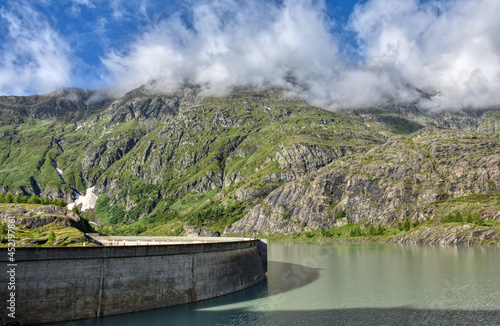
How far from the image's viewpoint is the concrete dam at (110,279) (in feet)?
136

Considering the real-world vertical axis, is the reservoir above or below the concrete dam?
below

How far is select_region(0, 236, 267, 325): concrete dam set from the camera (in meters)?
41.3

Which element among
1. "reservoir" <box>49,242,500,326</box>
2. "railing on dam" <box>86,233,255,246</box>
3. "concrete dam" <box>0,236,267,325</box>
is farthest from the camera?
"railing on dam" <box>86,233,255,246</box>

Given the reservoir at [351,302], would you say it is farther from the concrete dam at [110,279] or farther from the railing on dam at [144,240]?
the railing on dam at [144,240]

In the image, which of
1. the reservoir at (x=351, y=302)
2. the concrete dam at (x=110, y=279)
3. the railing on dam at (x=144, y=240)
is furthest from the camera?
the railing on dam at (x=144, y=240)

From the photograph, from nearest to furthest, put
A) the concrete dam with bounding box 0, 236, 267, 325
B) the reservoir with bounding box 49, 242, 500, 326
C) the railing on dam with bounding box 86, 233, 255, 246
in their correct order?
1. the concrete dam with bounding box 0, 236, 267, 325
2. the reservoir with bounding box 49, 242, 500, 326
3. the railing on dam with bounding box 86, 233, 255, 246

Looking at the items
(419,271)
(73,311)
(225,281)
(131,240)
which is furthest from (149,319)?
(419,271)

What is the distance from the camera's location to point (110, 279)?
46125 millimetres

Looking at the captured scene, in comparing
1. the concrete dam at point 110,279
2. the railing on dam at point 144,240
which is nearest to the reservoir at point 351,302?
the concrete dam at point 110,279

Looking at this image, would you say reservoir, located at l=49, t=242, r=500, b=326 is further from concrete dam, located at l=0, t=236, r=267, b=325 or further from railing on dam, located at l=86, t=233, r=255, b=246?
railing on dam, located at l=86, t=233, r=255, b=246

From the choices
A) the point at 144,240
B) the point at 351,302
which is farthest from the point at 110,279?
the point at 144,240

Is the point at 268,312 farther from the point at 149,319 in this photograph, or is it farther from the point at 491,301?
the point at 491,301

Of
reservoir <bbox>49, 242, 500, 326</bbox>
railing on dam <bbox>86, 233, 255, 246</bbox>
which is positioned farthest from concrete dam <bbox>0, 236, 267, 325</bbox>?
railing on dam <bbox>86, 233, 255, 246</bbox>

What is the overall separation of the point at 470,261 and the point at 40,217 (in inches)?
5121
